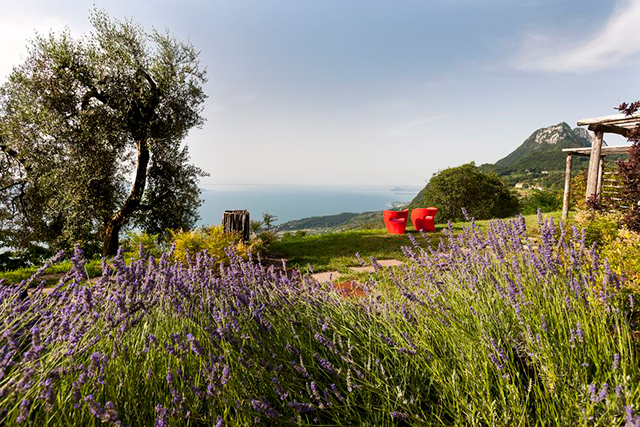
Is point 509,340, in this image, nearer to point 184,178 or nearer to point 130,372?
point 130,372

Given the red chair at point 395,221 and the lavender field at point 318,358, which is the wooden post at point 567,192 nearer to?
the red chair at point 395,221

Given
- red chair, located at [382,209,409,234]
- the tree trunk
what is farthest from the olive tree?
red chair, located at [382,209,409,234]

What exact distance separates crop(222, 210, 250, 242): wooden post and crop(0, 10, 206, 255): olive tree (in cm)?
375

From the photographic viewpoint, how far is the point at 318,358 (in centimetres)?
164

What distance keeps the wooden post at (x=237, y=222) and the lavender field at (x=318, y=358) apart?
5.30 metres

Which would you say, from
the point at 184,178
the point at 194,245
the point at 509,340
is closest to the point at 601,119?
the point at 509,340

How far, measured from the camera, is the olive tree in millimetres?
8398

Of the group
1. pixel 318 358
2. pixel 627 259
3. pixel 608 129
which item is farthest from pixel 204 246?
pixel 608 129

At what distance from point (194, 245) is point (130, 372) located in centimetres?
463

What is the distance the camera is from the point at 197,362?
1580 mm

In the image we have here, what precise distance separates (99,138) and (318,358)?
9.85 meters

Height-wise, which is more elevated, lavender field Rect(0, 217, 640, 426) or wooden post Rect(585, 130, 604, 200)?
wooden post Rect(585, 130, 604, 200)

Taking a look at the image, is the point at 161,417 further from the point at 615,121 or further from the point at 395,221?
the point at 395,221

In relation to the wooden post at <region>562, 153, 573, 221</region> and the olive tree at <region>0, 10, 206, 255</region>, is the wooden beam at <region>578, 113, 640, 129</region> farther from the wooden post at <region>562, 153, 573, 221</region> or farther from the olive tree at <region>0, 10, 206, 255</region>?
the olive tree at <region>0, 10, 206, 255</region>
